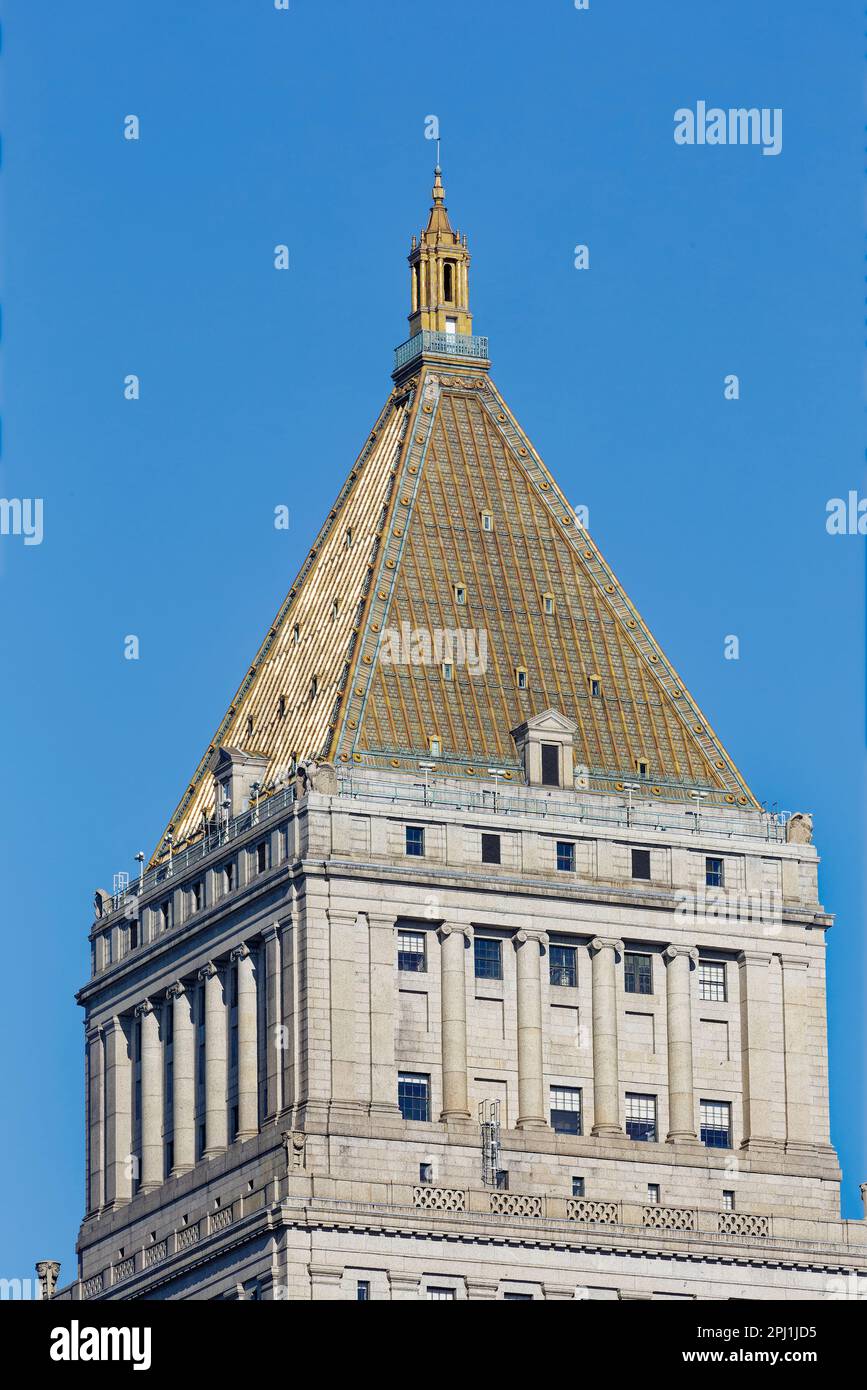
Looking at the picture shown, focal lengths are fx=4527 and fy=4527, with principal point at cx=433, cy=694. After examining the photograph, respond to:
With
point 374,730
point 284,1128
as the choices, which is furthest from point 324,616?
point 284,1128

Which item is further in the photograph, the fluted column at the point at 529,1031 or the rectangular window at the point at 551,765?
the rectangular window at the point at 551,765

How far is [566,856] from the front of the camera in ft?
601

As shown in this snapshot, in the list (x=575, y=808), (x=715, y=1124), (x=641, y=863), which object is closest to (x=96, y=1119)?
(x=575, y=808)

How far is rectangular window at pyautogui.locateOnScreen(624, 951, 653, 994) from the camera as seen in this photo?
183500 mm

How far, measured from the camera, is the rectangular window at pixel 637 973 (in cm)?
18350

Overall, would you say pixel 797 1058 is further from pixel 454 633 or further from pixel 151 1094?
pixel 151 1094

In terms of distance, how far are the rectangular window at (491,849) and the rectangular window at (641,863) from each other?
611 cm

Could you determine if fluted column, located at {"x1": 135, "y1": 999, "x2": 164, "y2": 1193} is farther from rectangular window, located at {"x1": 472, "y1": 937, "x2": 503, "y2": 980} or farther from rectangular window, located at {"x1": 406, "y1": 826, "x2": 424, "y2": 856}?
rectangular window, located at {"x1": 472, "y1": 937, "x2": 503, "y2": 980}

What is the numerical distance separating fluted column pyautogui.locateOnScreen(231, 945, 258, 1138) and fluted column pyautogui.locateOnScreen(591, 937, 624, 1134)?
13675 millimetres

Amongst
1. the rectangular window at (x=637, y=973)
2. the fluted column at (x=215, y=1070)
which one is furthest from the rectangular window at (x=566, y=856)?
the fluted column at (x=215, y=1070)

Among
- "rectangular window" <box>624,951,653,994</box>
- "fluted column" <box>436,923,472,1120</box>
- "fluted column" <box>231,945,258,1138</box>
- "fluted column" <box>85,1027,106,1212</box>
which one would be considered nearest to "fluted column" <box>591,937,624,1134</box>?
"rectangular window" <box>624,951,653,994</box>

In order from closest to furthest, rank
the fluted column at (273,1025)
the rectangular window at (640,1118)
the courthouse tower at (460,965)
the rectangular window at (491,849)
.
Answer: the courthouse tower at (460,965) < the fluted column at (273,1025) < the rectangular window at (491,849) < the rectangular window at (640,1118)

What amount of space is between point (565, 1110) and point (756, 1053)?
8.79 metres

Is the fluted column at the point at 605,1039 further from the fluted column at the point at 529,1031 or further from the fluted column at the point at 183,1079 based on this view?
the fluted column at the point at 183,1079
